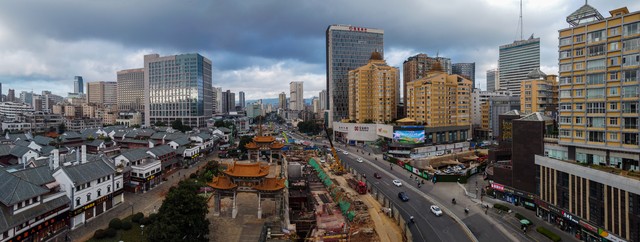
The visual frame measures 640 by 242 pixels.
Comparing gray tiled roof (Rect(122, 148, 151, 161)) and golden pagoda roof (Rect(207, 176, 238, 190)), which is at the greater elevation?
gray tiled roof (Rect(122, 148, 151, 161))

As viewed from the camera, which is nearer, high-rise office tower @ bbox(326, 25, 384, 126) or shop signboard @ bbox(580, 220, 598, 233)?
shop signboard @ bbox(580, 220, 598, 233)

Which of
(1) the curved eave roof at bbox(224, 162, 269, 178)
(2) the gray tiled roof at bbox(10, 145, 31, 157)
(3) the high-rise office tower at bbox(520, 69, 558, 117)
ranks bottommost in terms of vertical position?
(1) the curved eave roof at bbox(224, 162, 269, 178)

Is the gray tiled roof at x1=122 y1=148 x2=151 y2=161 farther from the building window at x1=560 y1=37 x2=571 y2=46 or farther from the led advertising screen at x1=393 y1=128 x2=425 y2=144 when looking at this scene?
the building window at x1=560 y1=37 x2=571 y2=46

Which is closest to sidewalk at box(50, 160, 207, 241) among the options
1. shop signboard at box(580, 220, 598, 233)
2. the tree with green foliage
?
the tree with green foliage

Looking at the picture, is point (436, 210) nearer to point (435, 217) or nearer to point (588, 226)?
point (435, 217)

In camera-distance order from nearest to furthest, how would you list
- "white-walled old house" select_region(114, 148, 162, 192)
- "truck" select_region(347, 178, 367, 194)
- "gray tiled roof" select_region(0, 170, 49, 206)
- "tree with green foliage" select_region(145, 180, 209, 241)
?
"tree with green foliage" select_region(145, 180, 209, 241), "gray tiled roof" select_region(0, 170, 49, 206), "truck" select_region(347, 178, 367, 194), "white-walled old house" select_region(114, 148, 162, 192)

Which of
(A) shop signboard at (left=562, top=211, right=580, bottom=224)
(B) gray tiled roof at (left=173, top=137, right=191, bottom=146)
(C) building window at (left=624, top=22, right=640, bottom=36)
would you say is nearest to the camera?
(C) building window at (left=624, top=22, right=640, bottom=36)

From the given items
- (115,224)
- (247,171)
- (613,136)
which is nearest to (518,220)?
(613,136)
